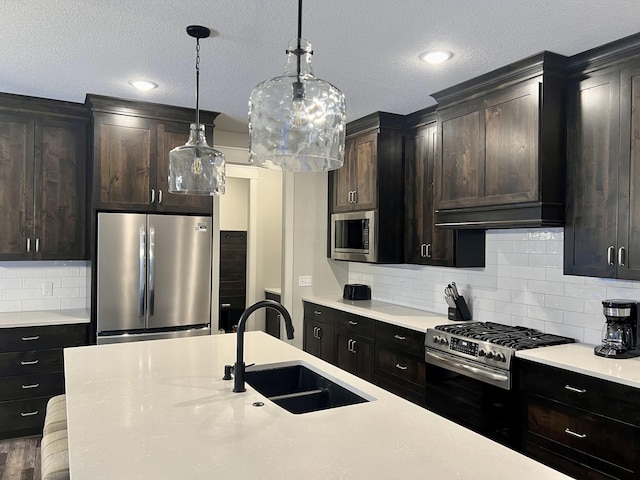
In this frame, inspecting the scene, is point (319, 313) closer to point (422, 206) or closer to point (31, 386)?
point (422, 206)

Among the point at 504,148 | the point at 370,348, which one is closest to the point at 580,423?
the point at 504,148

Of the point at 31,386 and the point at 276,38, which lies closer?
the point at 276,38

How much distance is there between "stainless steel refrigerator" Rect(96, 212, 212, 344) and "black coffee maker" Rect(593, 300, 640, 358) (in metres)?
2.96

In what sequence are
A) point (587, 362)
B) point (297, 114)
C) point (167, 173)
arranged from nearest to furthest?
point (297, 114)
point (587, 362)
point (167, 173)

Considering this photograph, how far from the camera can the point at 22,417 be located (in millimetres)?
3572

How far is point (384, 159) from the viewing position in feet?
14.1

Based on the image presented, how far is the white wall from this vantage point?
2.96m

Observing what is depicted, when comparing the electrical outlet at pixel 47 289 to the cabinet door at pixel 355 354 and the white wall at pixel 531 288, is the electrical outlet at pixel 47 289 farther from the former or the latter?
the white wall at pixel 531 288

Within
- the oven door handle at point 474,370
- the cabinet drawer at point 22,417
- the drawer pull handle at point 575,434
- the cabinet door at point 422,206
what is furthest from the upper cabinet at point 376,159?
the cabinet drawer at point 22,417

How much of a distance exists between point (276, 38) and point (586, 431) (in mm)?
2548

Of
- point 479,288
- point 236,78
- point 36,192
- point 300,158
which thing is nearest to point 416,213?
point 479,288

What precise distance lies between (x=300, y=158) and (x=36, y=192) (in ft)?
10.4

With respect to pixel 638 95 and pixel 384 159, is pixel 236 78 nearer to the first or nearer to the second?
pixel 384 159

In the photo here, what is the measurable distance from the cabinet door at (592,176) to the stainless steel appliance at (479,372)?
576mm
